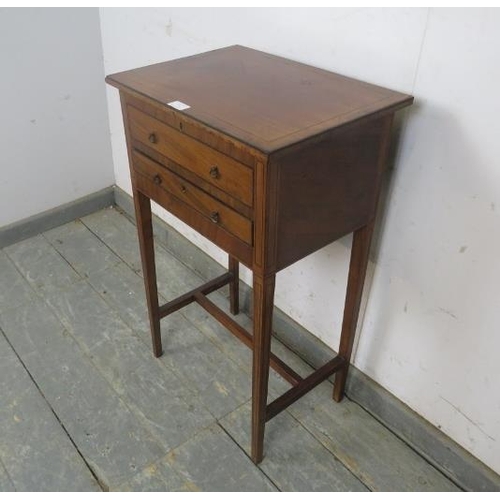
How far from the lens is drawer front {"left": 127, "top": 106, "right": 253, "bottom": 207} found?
1072 millimetres

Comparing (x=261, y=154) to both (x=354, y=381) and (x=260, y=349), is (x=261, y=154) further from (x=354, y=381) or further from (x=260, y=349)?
(x=354, y=381)

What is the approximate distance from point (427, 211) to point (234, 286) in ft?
2.90

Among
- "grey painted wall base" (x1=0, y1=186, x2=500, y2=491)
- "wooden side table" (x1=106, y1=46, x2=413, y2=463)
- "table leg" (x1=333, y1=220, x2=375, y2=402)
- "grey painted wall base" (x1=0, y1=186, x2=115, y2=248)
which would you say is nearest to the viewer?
"wooden side table" (x1=106, y1=46, x2=413, y2=463)

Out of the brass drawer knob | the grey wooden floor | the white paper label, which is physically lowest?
the grey wooden floor

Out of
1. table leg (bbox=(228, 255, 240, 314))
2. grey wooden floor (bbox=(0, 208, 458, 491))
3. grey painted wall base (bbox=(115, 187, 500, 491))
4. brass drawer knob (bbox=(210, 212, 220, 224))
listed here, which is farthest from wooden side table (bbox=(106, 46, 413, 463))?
table leg (bbox=(228, 255, 240, 314))

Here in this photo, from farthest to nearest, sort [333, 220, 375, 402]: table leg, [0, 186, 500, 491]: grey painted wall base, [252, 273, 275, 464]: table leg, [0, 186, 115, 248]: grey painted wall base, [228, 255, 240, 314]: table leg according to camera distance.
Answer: [0, 186, 115, 248]: grey painted wall base → [228, 255, 240, 314]: table leg → [0, 186, 500, 491]: grey painted wall base → [333, 220, 375, 402]: table leg → [252, 273, 275, 464]: table leg

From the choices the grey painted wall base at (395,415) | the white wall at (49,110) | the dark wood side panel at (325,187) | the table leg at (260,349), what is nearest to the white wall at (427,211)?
the grey painted wall base at (395,415)

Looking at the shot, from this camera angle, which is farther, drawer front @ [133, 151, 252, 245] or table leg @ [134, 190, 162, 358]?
table leg @ [134, 190, 162, 358]

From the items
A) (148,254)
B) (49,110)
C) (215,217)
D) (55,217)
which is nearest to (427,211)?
(215,217)

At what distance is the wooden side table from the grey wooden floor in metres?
0.23

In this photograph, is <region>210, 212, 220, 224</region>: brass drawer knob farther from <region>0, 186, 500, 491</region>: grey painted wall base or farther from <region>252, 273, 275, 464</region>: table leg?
<region>0, 186, 500, 491</region>: grey painted wall base

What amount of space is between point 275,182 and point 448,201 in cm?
46

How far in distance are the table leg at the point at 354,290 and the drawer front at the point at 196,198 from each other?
1.21 feet

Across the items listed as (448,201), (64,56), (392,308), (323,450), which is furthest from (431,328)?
(64,56)
